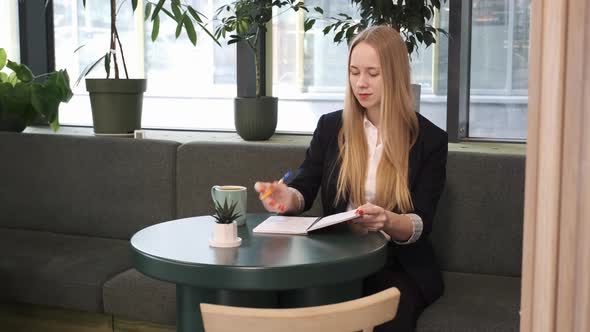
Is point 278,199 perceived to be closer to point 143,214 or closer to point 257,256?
point 257,256

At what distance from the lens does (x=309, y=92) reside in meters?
3.75

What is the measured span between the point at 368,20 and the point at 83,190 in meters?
1.46

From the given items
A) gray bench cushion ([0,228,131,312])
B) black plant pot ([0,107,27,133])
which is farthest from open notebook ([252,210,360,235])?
black plant pot ([0,107,27,133])

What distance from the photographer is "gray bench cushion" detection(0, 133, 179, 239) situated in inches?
124

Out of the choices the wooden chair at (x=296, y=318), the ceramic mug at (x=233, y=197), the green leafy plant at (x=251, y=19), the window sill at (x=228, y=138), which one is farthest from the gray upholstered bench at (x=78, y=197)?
the wooden chair at (x=296, y=318)

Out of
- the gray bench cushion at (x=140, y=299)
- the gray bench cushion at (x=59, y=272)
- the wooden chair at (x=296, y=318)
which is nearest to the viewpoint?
the wooden chair at (x=296, y=318)

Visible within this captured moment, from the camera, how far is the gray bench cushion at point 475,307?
2.26 meters

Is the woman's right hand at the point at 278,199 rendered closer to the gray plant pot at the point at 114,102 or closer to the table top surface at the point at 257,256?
the table top surface at the point at 257,256

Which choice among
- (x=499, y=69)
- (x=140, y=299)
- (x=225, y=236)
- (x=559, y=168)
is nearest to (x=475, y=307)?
(x=225, y=236)

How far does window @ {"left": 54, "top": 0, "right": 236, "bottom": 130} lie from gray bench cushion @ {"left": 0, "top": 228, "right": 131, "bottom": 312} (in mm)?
1122

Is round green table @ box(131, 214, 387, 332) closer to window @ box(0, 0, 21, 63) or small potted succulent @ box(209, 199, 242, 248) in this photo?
small potted succulent @ box(209, 199, 242, 248)

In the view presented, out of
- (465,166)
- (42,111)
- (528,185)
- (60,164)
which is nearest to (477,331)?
(465,166)

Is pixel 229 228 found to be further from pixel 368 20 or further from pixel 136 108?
pixel 136 108

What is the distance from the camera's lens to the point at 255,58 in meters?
3.50
